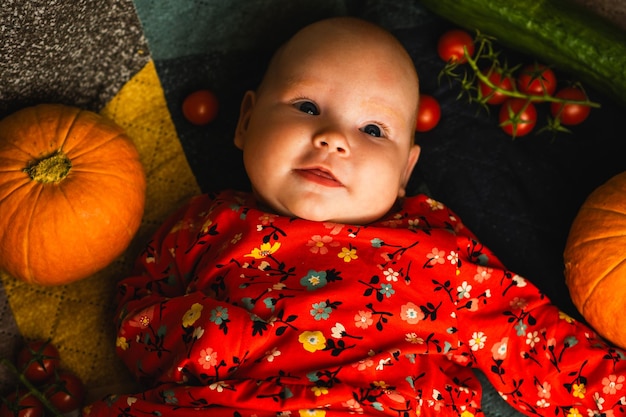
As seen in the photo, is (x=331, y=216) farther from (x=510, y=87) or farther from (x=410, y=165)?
(x=510, y=87)

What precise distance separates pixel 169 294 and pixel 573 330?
0.91 metres

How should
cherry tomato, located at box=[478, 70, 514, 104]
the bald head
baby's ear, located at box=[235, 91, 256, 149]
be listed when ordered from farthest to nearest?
cherry tomato, located at box=[478, 70, 514, 104], baby's ear, located at box=[235, 91, 256, 149], the bald head

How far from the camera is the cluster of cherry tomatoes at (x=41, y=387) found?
139 centimetres

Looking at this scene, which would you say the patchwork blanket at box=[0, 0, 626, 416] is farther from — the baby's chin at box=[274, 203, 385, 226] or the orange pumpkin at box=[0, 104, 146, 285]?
the baby's chin at box=[274, 203, 385, 226]

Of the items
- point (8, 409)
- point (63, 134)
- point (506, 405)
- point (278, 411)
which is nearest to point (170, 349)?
point (278, 411)

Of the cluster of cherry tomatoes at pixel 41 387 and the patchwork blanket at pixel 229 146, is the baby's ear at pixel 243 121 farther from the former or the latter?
the cluster of cherry tomatoes at pixel 41 387

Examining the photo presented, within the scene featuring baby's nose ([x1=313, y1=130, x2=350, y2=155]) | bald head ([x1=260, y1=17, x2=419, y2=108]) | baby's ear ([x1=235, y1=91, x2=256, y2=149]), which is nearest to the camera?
baby's nose ([x1=313, y1=130, x2=350, y2=155])

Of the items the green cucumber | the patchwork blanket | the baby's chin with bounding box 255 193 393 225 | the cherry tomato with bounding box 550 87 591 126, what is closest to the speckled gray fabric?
the patchwork blanket

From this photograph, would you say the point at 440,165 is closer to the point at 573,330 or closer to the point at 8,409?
the point at 573,330

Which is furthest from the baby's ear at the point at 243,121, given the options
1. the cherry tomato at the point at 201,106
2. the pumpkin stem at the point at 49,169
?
the pumpkin stem at the point at 49,169

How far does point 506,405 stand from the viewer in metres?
1.56

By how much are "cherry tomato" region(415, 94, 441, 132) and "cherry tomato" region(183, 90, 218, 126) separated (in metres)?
0.52

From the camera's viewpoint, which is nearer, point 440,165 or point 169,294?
point 169,294

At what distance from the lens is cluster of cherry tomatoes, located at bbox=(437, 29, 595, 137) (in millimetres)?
1597
